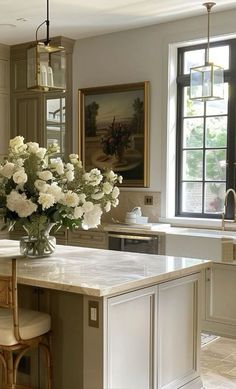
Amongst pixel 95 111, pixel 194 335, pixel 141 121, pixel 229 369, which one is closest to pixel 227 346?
pixel 229 369

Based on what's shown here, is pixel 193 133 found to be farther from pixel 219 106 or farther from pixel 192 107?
pixel 219 106

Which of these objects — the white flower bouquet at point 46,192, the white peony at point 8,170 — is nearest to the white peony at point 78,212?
the white flower bouquet at point 46,192

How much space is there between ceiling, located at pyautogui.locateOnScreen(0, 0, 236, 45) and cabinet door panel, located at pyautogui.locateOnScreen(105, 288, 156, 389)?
3134mm

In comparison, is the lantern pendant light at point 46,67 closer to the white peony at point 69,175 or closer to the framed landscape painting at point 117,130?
the white peony at point 69,175

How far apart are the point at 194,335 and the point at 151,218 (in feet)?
8.20

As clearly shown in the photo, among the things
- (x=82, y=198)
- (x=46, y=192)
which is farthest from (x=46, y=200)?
(x=82, y=198)

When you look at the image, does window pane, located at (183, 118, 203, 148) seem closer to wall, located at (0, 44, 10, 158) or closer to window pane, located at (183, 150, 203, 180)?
window pane, located at (183, 150, 203, 180)

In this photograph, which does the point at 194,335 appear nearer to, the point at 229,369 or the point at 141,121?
the point at 229,369

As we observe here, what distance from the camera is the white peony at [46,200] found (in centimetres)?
315

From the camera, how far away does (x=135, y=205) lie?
5984 millimetres

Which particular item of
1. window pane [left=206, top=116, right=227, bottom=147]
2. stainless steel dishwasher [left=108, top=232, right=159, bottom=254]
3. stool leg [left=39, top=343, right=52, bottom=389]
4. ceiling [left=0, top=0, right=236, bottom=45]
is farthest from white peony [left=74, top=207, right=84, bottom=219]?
window pane [left=206, top=116, right=227, bottom=147]

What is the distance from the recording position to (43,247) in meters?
3.46

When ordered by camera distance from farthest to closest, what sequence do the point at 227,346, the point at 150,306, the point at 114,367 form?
the point at 227,346 → the point at 150,306 → the point at 114,367

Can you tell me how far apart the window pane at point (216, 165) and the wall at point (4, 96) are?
2.75 meters
